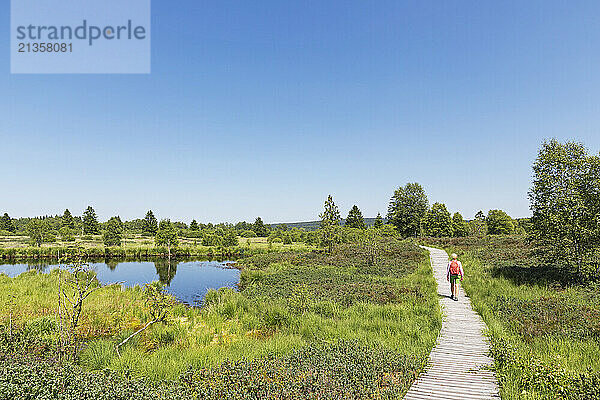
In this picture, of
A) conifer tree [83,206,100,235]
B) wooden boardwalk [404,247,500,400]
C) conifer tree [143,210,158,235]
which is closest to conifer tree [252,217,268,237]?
conifer tree [143,210,158,235]

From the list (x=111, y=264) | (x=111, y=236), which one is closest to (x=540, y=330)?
(x=111, y=264)

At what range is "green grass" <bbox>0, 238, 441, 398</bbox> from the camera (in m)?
6.70

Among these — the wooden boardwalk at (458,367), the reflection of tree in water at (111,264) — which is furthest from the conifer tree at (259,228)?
the wooden boardwalk at (458,367)

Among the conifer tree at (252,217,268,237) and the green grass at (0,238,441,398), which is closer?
the green grass at (0,238,441,398)

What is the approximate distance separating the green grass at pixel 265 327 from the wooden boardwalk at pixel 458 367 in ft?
0.80

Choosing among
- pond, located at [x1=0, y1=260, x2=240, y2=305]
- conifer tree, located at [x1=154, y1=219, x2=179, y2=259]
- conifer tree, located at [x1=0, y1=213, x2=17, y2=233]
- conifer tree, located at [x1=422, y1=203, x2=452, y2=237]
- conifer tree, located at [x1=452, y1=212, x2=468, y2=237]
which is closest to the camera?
pond, located at [x1=0, y1=260, x2=240, y2=305]

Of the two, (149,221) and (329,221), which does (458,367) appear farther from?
(149,221)

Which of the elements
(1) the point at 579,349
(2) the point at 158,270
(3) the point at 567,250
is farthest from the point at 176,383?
(2) the point at 158,270

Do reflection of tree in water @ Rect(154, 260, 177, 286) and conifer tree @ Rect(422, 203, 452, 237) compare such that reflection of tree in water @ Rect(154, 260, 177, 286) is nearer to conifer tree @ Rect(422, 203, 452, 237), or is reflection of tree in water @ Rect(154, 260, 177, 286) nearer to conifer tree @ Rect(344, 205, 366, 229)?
conifer tree @ Rect(422, 203, 452, 237)

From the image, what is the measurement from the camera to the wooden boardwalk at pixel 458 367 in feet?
17.7

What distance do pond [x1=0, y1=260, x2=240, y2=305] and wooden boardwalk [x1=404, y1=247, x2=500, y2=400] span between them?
14.7 m

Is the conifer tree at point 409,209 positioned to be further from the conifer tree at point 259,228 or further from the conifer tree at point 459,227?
the conifer tree at point 259,228

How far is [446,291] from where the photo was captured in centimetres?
1385

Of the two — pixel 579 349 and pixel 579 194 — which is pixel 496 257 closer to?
pixel 579 194
